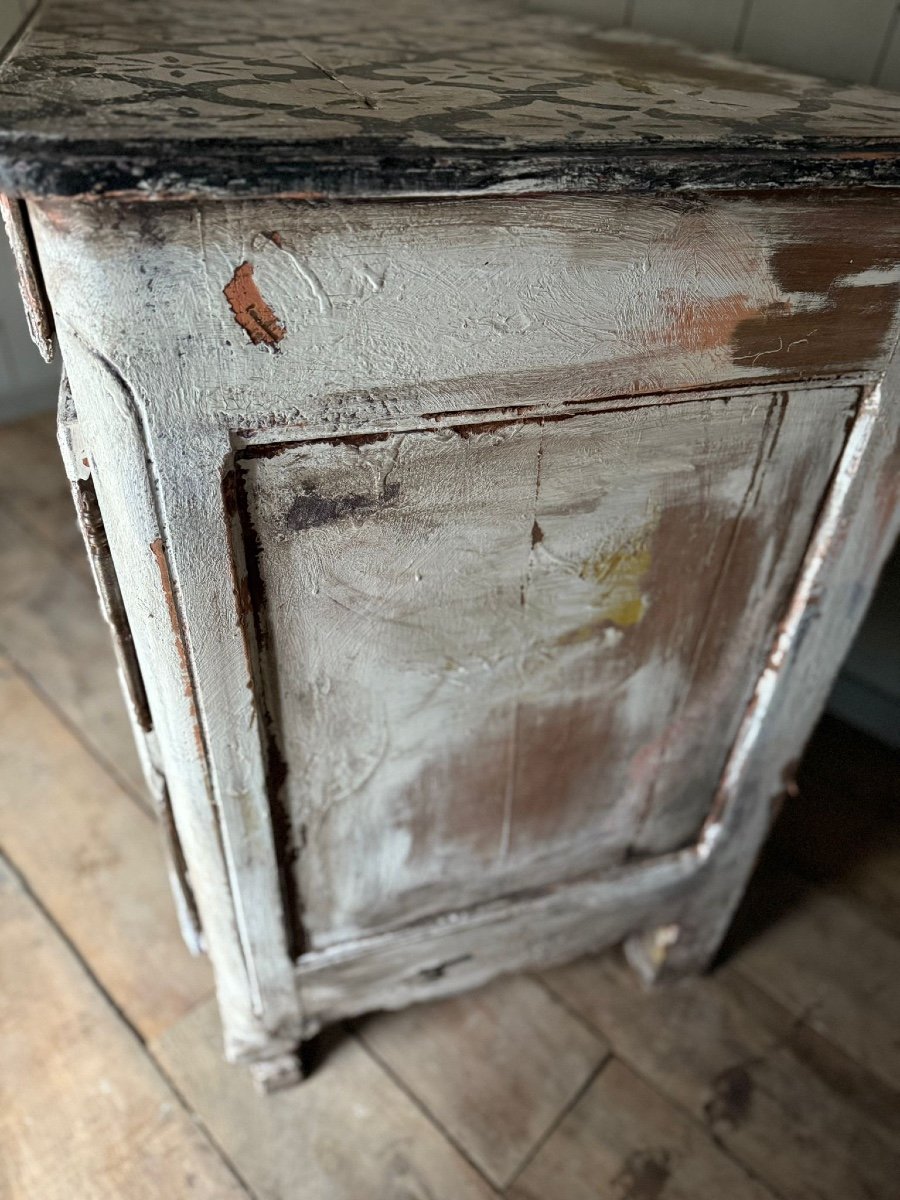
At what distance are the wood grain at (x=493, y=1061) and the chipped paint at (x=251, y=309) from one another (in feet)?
2.86

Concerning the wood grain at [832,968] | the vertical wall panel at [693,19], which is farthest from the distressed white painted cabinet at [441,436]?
the wood grain at [832,968]

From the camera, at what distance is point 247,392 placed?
1.63 ft

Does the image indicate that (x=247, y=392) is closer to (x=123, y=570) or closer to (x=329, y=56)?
(x=123, y=570)

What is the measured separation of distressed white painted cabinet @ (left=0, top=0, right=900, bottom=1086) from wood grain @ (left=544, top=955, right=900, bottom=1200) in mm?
255

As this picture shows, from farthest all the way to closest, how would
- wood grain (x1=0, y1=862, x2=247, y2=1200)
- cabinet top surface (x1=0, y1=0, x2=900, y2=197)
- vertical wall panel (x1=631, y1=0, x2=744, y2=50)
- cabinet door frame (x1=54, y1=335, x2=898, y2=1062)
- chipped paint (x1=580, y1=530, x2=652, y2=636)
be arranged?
vertical wall panel (x1=631, y1=0, x2=744, y2=50)
wood grain (x1=0, y1=862, x2=247, y2=1200)
chipped paint (x1=580, y1=530, x2=652, y2=636)
cabinet door frame (x1=54, y1=335, x2=898, y2=1062)
cabinet top surface (x1=0, y1=0, x2=900, y2=197)

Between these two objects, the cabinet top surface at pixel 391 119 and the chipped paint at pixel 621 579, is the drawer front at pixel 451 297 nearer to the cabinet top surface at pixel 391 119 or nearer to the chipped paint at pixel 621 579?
the cabinet top surface at pixel 391 119

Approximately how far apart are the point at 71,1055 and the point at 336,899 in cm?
46

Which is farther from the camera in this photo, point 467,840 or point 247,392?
point 467,840

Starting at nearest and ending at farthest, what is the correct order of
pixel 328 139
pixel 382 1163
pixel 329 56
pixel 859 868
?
pixel 328 139 < pixel 329 56 < pixel 382 1163 < pixel 859 868

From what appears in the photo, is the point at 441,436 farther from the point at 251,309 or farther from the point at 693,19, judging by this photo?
the point at 693,19

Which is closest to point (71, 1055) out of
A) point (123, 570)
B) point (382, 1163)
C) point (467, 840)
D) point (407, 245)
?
point (382, 1163)

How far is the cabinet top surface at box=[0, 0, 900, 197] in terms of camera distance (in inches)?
16.3

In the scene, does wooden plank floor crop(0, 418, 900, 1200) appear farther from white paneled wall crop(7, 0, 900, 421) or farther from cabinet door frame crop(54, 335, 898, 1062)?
white paneled wall crop(7, 0, 900, 421)

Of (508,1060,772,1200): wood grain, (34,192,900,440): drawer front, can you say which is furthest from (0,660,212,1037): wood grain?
(34,192,900,440): drawer front
